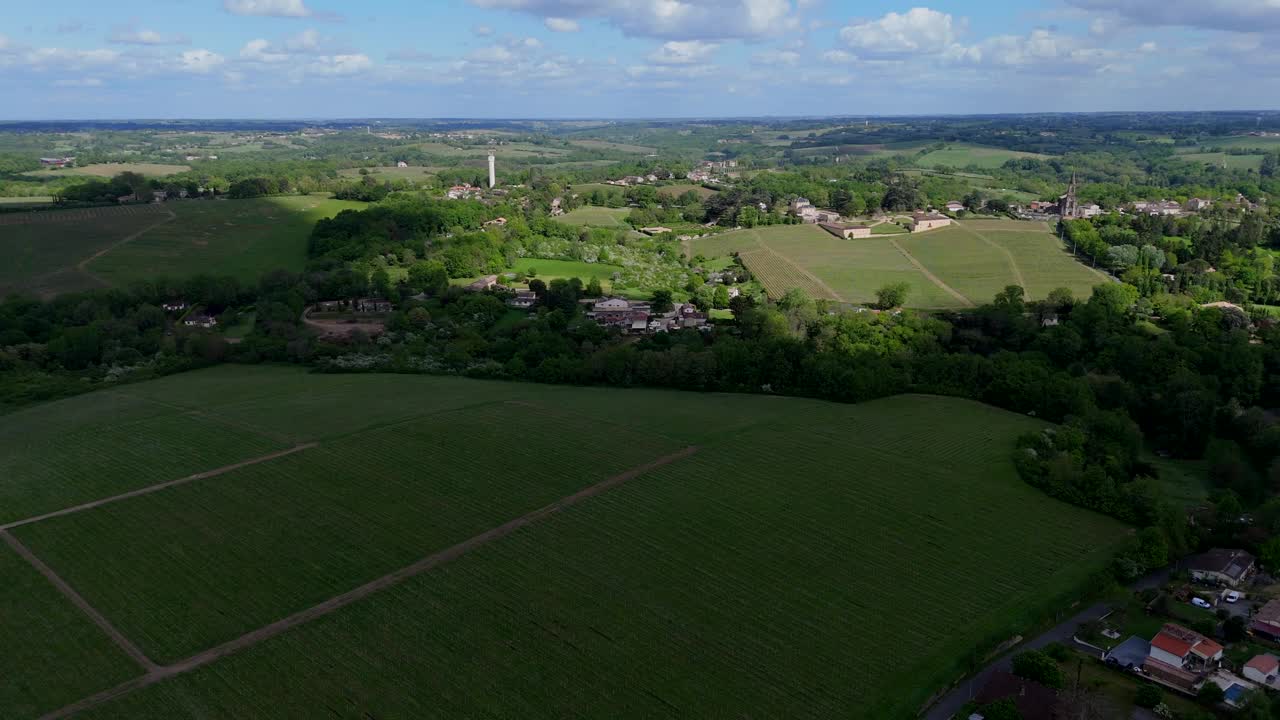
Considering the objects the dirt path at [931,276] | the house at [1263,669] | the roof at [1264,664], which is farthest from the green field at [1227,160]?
the house at [1263,669]

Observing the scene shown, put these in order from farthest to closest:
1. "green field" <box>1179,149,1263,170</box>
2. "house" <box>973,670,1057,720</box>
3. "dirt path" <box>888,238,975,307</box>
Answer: "green field" <box>1179,149,1263,170</box>
"dirt path" <box>888,238,975,307</box>
"house" <box>973,670,1057,720</box>

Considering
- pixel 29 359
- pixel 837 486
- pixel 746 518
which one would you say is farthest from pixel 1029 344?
pixel 29 359

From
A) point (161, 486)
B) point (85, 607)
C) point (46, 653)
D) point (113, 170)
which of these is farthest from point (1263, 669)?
point (113, 170)

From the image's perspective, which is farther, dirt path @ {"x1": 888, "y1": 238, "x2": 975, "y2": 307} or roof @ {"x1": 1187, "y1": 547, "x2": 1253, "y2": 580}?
dirt path @ {"x1": 888, "y1": 238, "x2": 975, "y2": 307}

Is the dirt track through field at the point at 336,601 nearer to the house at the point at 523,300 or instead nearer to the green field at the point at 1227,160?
the house at the point at 523,300

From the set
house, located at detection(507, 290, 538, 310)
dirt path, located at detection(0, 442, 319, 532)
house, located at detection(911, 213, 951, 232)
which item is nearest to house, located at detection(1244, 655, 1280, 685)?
dirt path, located at detection(0, 442, 319, 532)

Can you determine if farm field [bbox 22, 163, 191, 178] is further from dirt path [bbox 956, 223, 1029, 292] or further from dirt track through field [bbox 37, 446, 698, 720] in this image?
dirt track through field [bbox 37, 446, 698, 720]

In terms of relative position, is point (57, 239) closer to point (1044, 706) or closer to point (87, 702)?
point (87, 702)
